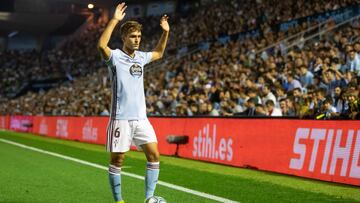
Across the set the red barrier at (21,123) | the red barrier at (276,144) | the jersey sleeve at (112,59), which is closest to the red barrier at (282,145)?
the red barrier at (276,144)

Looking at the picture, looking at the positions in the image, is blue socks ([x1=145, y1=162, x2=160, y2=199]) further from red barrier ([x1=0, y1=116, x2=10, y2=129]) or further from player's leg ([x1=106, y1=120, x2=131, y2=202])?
red barrier ([x1=0, y1=116, x2=10, y2=129])

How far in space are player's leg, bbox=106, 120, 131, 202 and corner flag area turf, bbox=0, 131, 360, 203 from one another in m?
0.97

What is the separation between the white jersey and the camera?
673 centimetres

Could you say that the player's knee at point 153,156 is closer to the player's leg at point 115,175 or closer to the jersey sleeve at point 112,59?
the player's leg at point 115,175

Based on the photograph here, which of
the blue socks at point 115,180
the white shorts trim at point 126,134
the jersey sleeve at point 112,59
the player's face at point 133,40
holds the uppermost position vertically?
the player's face at point 133,40

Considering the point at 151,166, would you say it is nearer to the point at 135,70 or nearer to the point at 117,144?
the point at 117,144

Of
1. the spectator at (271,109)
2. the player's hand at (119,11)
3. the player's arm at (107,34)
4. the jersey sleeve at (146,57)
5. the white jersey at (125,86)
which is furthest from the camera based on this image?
the spectator at (271,109)

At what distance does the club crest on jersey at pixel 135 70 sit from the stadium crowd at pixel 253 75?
492 cm

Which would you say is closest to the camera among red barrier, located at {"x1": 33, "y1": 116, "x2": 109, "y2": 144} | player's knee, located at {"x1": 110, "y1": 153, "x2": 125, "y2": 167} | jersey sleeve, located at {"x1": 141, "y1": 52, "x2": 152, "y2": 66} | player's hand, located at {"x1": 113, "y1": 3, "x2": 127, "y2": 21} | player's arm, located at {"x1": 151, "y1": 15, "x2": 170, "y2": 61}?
player's hand, located at {"x1": 113, "y1": 3, "x2": 127, "y2": 21}

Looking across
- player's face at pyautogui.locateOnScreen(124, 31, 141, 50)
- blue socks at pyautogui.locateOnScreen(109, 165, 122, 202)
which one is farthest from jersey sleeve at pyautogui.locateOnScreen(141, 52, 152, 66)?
blue socks at pyautogui.locateOnScreen(109, 165, 122, 202)

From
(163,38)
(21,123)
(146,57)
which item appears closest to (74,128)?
(21,123)

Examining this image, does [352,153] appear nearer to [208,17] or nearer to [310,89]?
Answer: [310,89]

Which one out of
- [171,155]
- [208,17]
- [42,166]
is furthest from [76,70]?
[42,166]

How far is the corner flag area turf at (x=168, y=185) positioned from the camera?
808 cm
